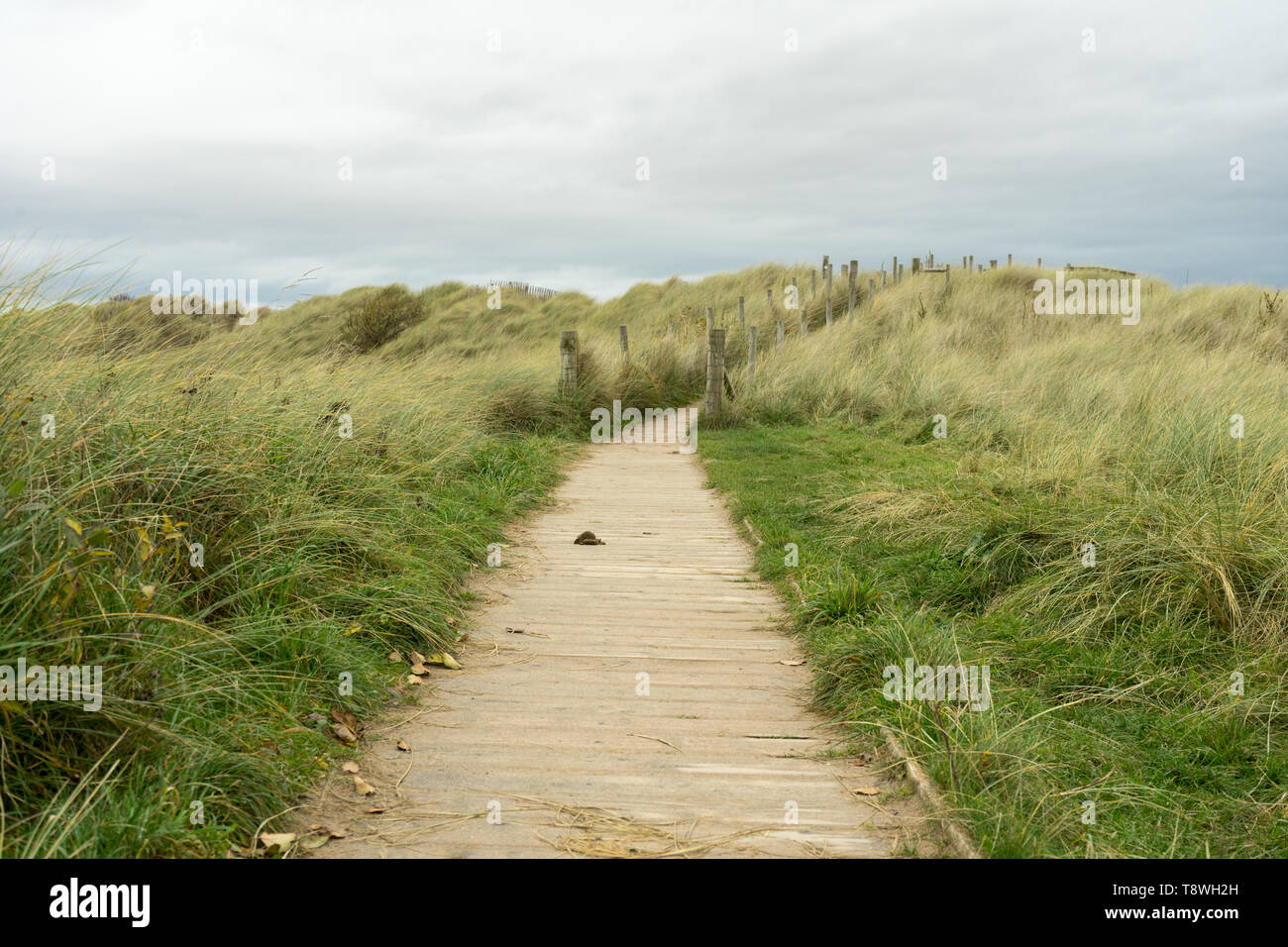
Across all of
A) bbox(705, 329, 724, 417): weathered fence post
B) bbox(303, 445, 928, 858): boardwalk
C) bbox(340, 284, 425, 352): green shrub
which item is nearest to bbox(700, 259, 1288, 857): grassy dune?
bbox(303, 445, 928, 858): boardwalk

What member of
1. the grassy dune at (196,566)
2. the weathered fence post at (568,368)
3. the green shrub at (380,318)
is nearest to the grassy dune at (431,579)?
the grassy dune at (196,566)

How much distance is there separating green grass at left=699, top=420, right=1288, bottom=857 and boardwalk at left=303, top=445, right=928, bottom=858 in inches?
13.2

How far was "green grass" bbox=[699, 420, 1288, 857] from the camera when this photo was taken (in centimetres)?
370

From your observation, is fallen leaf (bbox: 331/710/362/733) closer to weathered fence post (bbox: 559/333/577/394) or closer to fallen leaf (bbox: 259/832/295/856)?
fallen leaf (bbox: 259/832/295/856)

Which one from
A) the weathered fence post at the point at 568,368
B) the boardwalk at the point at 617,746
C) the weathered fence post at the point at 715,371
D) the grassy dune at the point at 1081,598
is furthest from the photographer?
the weathered fence post at the point at 715,371

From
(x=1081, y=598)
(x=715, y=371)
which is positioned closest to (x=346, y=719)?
(x=1081, y=598)

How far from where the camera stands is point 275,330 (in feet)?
32.6

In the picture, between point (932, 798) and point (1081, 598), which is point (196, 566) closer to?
point (932, 798)

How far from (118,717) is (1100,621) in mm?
5003

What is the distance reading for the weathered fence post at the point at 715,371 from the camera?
706 inches

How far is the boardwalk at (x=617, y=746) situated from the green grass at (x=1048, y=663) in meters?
0.34

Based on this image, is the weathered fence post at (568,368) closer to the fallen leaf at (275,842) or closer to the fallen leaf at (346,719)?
the fallen leaf at (346,719)

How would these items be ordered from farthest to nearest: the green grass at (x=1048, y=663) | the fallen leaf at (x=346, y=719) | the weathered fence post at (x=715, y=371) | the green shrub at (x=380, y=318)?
1. the green shrub at (x=380, y=318)
2. the weathered fence post at (x=715, y=371)
3. the fallen leaf at (x=346, y=719)
4. the green grass at (x=1048, y=663)
